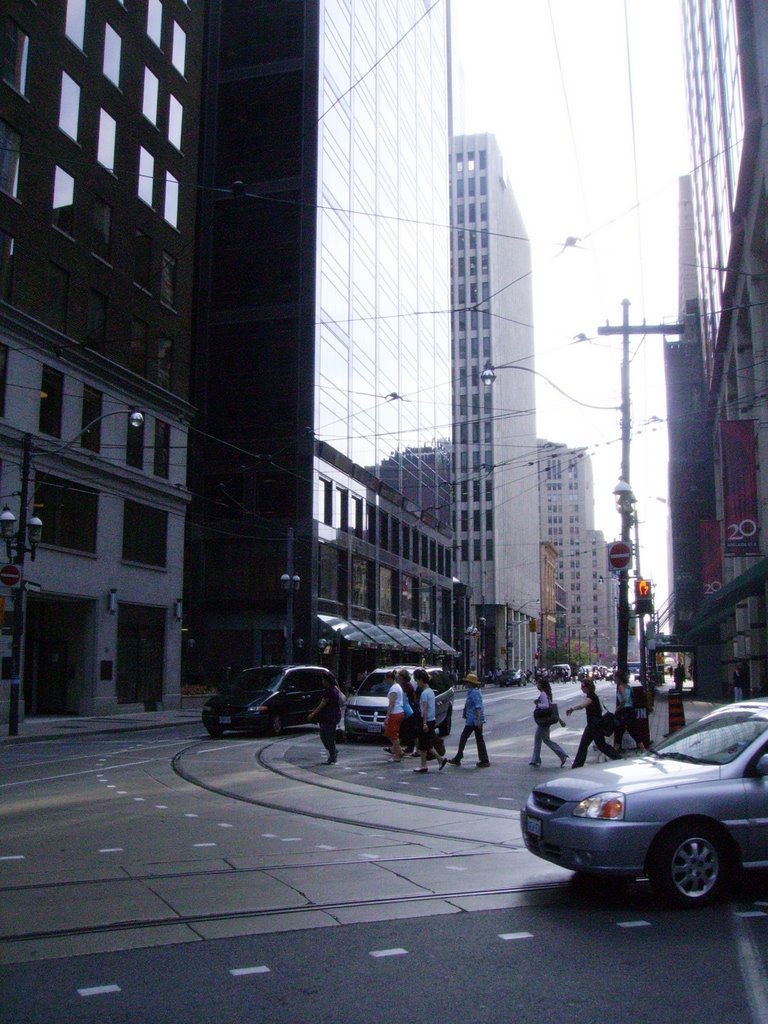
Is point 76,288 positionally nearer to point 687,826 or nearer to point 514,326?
point 687,826

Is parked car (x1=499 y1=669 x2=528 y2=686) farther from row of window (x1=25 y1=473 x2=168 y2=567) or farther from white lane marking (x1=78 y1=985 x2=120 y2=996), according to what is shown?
white lane marking (x1=78 y1=985 x2=120 y2=996)

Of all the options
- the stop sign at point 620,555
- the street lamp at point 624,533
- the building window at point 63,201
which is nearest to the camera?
the stop sign at point 620,555

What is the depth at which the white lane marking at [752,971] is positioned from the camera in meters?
5.09

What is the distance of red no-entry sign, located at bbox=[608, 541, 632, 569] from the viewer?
1948 cm

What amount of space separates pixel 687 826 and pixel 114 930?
415 centimetres

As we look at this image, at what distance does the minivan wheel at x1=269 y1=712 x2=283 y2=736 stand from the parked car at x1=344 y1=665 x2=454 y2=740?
2.07 metres

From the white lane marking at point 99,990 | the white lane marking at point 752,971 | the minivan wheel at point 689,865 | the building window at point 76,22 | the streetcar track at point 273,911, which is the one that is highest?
the building window at point 76,22

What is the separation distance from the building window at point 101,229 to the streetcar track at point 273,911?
99.0ft

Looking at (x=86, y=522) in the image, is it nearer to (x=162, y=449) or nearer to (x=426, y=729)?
(x=162, y=449)

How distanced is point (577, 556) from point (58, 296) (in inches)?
6380

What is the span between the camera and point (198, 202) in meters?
53.2

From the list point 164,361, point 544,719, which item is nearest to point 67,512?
point 164,361

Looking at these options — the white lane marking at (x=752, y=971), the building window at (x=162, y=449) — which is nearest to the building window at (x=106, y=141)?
the building window at (x=162, y=449)

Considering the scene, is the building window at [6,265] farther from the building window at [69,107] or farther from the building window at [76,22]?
the building window at [76,22]
